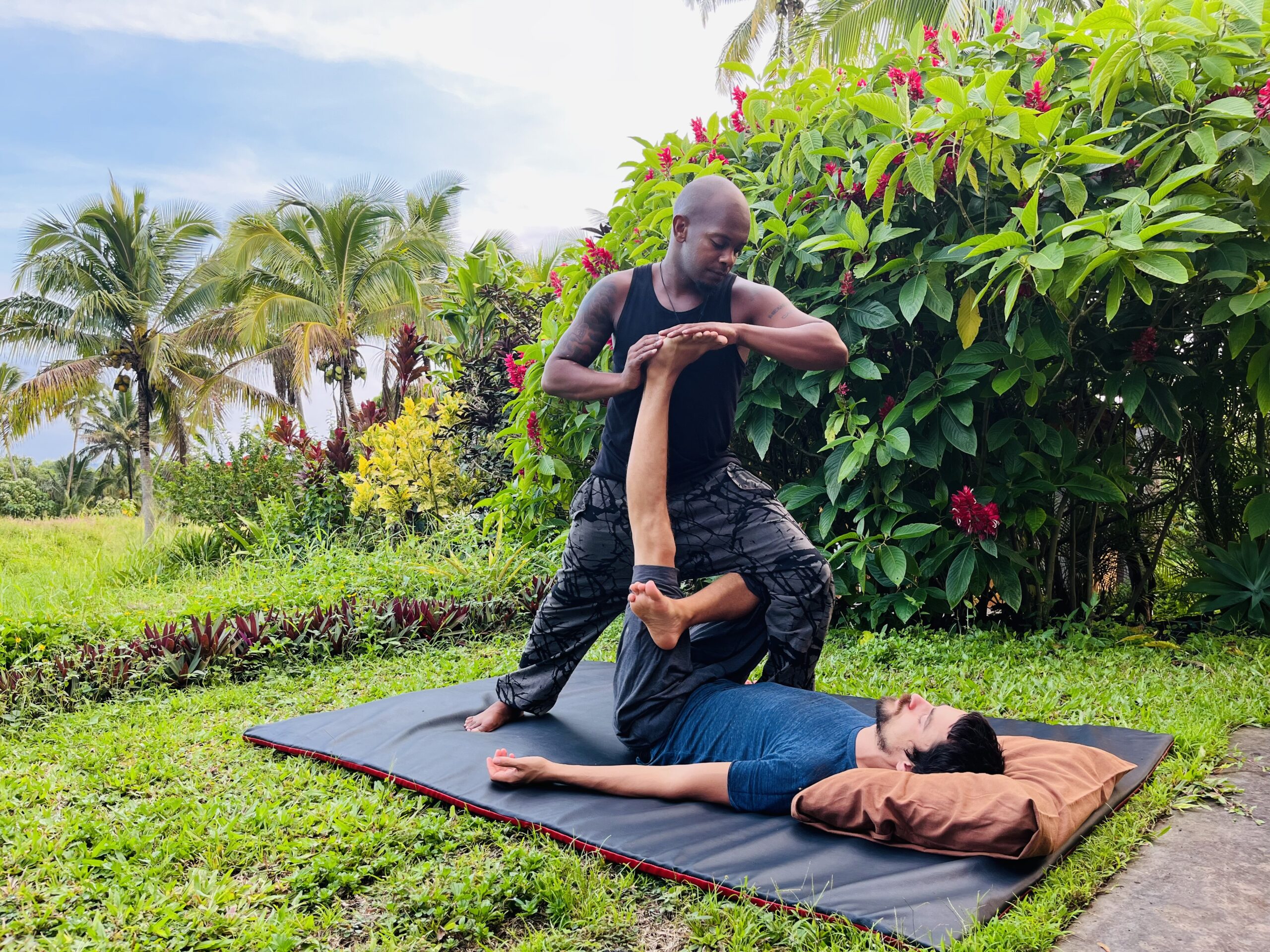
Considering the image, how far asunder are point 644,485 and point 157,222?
29.4 metres

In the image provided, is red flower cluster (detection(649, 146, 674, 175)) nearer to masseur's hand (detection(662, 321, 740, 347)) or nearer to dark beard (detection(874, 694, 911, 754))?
masseur's hand (detection(662, 321, 740, 347))

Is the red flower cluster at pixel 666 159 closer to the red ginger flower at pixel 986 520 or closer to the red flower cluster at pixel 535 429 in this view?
the red flower cluster at pixel 535 429

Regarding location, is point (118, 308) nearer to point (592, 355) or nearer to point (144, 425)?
point (144, 425)

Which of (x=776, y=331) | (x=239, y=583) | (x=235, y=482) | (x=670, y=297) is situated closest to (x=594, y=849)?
(x=776, y=331)

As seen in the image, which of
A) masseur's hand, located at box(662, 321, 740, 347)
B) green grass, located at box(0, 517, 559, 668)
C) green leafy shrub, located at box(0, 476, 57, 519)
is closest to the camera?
masseur's hand, located at box(662, 321, 740, 347)

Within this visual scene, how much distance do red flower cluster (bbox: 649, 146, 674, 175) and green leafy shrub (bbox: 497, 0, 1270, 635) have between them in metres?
0.02

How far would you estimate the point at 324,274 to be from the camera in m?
22.6

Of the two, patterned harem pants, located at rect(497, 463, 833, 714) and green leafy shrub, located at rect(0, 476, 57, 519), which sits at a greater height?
patterned harem pants, located at rect(497, 463, 833, 714)

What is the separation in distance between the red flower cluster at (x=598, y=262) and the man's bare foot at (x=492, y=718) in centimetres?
293

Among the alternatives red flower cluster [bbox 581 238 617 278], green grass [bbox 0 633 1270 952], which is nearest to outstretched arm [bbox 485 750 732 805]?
green grass [bbox 0 633 1270 952]

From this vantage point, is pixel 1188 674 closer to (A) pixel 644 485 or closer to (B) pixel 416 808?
(A) pixel 644 485

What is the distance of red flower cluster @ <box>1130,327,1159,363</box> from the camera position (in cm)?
391

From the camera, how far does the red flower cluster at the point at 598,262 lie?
521cm

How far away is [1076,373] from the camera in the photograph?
4293mm
